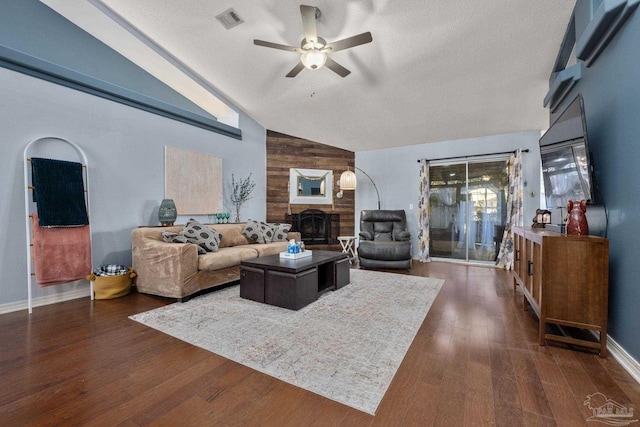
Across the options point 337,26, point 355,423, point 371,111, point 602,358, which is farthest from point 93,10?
point 602,358

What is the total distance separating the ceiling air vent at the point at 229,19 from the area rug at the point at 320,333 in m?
3.12

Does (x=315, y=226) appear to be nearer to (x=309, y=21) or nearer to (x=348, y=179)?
(x=348, y=179)

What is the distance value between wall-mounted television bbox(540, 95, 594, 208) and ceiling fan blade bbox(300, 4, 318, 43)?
216 cm

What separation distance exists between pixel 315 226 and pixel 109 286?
3958 mm

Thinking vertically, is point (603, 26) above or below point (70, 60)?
below

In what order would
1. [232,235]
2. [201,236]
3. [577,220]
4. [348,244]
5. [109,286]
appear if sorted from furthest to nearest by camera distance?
[348,244] < [232,235] < [201,236] < [109,286] < [577,220]

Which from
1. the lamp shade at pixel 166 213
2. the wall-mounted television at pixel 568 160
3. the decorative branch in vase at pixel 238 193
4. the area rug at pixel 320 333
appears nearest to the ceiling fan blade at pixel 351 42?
the wall-mounted television at pixel 568 160

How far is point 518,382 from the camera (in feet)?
5.29

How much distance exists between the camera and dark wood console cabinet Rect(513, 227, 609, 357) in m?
1.89

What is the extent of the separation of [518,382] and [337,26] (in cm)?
338

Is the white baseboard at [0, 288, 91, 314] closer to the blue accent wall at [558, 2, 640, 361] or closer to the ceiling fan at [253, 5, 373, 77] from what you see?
the ceiling fan at [253, 5, 373, 77]

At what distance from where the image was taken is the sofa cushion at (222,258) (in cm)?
321

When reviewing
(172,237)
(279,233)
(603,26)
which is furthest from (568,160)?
(172,237)

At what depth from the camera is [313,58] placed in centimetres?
265
